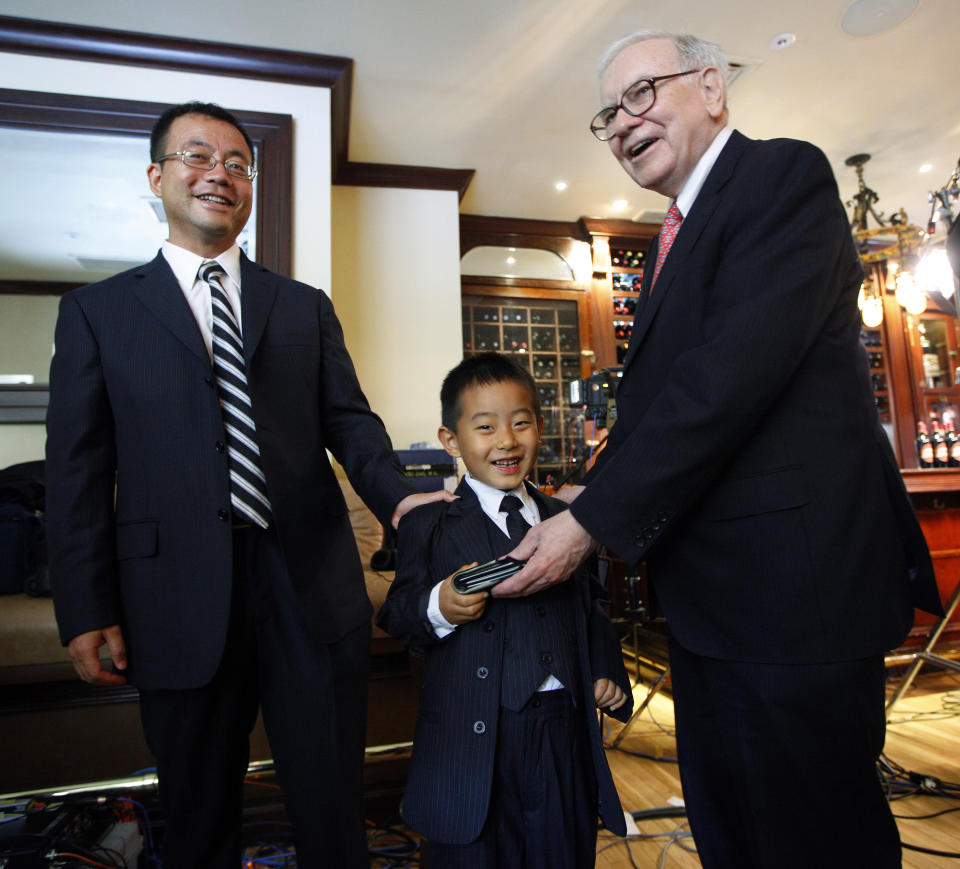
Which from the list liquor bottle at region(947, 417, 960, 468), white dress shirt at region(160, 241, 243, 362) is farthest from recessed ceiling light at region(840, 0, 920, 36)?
white dress shirt at region(160, 241, 243, 362)

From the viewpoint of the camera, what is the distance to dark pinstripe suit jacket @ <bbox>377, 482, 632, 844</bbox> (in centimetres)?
90

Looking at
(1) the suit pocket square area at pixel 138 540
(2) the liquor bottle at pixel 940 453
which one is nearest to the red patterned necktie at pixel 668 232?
(1) the suit pocket square area at pixel 138 540

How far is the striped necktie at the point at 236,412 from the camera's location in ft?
3.47

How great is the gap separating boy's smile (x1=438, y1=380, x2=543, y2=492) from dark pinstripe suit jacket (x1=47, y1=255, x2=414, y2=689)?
0.52 ft

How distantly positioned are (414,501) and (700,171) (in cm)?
71

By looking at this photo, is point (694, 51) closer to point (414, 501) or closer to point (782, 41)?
point (414, 501)

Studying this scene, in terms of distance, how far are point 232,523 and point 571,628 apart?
1.91 feet

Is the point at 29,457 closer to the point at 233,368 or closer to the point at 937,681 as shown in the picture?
the point at 233,368

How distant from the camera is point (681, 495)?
0.80m

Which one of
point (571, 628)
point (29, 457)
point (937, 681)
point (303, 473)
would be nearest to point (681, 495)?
point (571, 628)

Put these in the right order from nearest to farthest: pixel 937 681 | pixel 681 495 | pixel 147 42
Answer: pixel 681 495 < pixel 147 42 < pixel 937 681

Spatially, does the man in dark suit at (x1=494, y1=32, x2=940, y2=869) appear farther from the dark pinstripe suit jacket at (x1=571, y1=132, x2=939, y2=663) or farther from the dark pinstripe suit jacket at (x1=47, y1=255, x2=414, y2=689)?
the dark pinstripe suit jacket at (x1=47, y1=255, x2=414, y2=689)

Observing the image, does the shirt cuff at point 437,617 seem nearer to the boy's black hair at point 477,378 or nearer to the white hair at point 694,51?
the boy's black hair at point 477,378

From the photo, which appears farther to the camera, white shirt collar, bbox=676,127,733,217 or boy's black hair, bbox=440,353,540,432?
boy's black hair, bbox=440,353,540,432
